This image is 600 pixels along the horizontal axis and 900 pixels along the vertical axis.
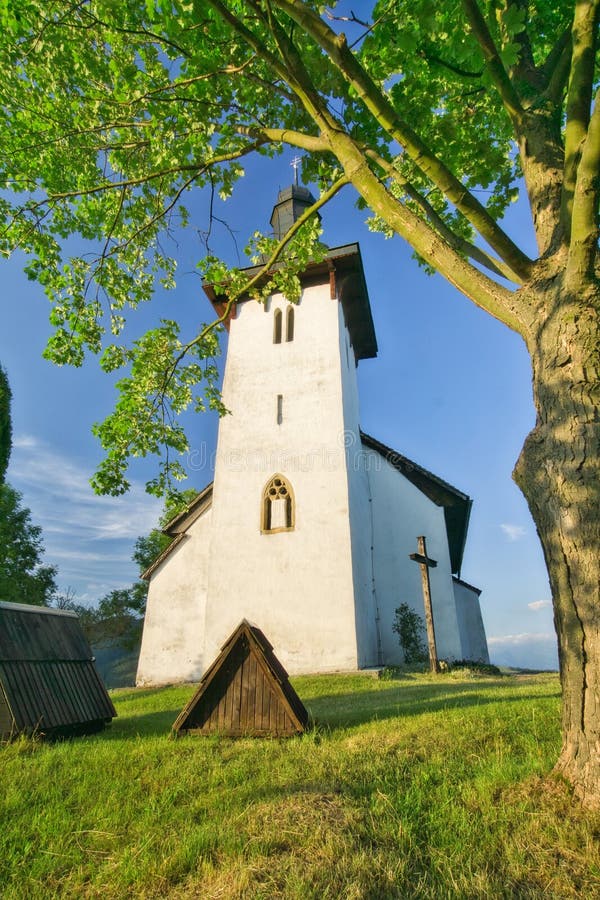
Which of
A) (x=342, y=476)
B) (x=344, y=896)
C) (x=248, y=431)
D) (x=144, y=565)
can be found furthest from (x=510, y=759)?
(x=144, y=565)

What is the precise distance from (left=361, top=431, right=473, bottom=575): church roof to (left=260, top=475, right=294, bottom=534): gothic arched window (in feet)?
15.7

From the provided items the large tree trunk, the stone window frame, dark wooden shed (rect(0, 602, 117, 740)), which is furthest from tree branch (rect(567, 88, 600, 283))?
the stone window frame

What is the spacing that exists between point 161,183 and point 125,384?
3008mm

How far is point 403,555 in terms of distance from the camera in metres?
16.0

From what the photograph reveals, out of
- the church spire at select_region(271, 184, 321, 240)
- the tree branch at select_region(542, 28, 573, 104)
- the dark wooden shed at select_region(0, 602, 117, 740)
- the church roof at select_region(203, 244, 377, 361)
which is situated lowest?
the dark wooden shed at select_region(0, 602, 117, 740)

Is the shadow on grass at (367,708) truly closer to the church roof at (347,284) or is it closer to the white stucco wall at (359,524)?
the white stucco wall at (359,524)

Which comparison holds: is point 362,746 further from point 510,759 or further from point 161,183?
point 161,183

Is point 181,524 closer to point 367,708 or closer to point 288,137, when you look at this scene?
point 367,708

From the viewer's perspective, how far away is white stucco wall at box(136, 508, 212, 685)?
14531mm

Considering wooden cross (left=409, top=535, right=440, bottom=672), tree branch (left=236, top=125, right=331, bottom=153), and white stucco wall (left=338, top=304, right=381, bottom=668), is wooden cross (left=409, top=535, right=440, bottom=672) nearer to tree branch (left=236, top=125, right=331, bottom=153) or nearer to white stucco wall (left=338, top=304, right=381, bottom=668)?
white stucco wall (left=338, top=304, right=381, bottom=668)

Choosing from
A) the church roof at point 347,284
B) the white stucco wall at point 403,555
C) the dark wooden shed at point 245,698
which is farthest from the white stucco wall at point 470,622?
the dark wooden shed at point 245,698

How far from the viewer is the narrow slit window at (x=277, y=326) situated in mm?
17297

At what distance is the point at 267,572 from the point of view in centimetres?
1382

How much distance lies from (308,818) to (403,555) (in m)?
13.9
